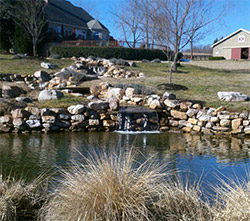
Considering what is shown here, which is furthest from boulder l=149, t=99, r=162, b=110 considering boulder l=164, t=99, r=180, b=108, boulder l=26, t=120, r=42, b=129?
boulder l=26, t=120, r=42, b=129

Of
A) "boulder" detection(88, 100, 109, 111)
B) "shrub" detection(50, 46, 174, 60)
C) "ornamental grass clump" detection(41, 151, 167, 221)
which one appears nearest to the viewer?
"ornamental grass clump" detection(41, 151, 167, 221)

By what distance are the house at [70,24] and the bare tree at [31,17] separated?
404 cm

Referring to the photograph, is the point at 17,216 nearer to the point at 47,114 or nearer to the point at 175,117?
the point at 47,114

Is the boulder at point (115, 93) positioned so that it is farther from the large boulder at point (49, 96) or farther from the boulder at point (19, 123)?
the boulder at point (19, 123)

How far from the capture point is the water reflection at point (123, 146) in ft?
19.6

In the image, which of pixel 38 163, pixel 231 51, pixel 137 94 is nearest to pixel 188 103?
pixel 137 94

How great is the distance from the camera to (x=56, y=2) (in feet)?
120

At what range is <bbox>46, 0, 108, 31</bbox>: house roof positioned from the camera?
32.9 metres

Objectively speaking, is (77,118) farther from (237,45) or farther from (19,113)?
(237,45)

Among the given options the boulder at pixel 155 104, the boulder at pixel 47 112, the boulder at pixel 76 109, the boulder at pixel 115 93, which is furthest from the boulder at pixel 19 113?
the boulder at pixel 155 104

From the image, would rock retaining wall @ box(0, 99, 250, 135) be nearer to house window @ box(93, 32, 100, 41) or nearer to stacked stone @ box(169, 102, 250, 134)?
stacked stone @ box(169, 102, 250, 134)

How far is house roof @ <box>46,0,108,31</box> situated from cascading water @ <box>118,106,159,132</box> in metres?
23.9

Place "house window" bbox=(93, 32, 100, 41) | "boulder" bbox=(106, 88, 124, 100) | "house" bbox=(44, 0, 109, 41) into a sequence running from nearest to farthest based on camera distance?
"boulder" bbox=(106, 88, 124, 100) < "house" bbox=(44, 0, 109, 41) < "house window" bbox=(93, 32, 100, 41)

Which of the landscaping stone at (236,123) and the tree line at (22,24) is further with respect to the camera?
the tree line at (22,24)
